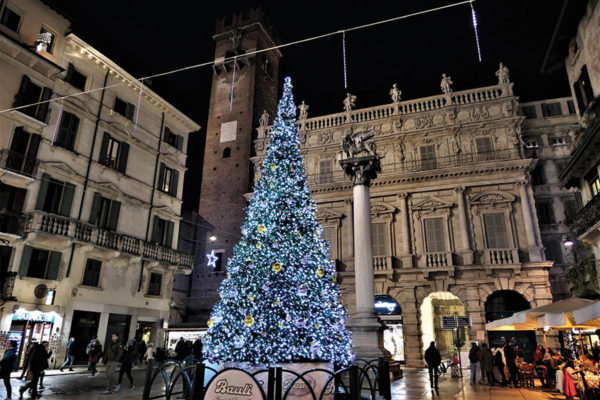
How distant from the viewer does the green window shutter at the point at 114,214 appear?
19.9 metres

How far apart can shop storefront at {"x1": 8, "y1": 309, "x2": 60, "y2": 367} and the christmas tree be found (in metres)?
10.4

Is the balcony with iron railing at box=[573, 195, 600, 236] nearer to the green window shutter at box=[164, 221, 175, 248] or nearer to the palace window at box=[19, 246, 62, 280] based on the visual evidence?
the green window shutter at box=[164, 221, 175, 248]

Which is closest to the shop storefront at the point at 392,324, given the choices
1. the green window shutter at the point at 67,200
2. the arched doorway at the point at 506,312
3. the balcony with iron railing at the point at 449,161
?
the arched doorway at the point at 506,312

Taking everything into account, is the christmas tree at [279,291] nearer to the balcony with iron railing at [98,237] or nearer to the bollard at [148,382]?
the bollard at [148,382]

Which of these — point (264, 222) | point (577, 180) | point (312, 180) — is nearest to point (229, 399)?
point (264, 222)

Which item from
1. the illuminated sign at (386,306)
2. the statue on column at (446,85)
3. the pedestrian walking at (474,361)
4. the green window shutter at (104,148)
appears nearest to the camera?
the pedestrian walking at (474,361)

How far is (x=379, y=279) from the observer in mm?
23875

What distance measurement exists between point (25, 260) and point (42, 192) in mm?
2848

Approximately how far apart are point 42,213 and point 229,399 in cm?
1378

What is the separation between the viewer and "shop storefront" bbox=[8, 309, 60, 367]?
1552 centimetres

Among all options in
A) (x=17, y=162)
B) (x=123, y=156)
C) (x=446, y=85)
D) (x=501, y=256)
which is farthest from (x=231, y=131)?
(x=501, y=256)

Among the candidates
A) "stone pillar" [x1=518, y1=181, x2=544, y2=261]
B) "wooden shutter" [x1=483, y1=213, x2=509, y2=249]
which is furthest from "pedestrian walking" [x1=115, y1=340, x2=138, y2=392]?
"stone pillar" [x1=518, y1=181, x2=544, y2=261]

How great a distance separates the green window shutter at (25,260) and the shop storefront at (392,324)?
17154mm

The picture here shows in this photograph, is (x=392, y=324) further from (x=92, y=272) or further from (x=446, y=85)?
(x=92, y=272)
